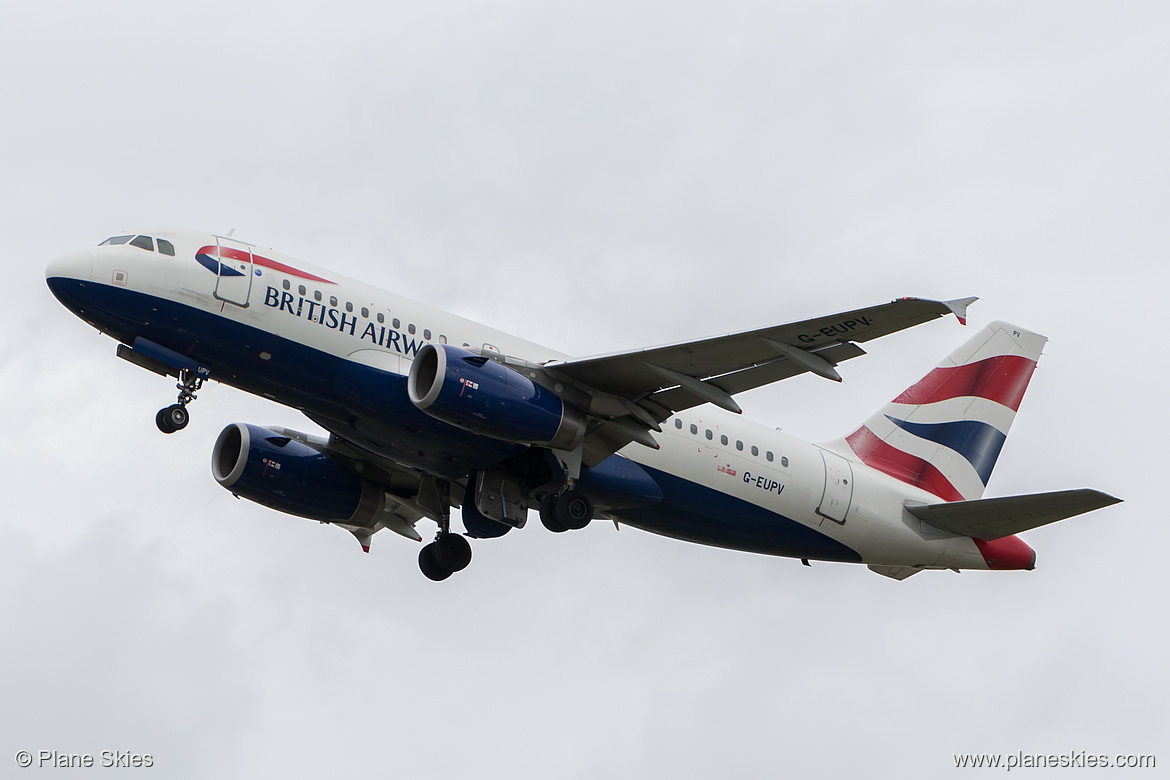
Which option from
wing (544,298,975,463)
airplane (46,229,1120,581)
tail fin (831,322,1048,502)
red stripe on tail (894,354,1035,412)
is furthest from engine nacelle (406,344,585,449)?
red stripe on tail (894,354,1035,412)

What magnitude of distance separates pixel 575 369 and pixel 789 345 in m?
4.36

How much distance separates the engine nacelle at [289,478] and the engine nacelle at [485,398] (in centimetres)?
663

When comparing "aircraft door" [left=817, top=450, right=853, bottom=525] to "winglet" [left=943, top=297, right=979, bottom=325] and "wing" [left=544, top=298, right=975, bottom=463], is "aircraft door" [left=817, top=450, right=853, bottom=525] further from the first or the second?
"winglet" [left=943, top=297, right=979, bottom=325]

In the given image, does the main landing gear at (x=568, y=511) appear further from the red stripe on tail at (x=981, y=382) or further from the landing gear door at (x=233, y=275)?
the red stripe on tail at (x=981, y=382)

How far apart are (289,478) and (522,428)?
25.9 ft

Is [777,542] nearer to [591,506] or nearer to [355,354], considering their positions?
[591,506]

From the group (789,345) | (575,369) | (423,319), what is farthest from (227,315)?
(789,345)

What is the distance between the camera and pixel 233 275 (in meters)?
26.0

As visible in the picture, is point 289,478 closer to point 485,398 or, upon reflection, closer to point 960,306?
point 485,398

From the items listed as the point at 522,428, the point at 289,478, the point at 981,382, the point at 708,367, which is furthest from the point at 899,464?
the point at 289,478

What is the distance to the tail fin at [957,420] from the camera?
33.2 metres

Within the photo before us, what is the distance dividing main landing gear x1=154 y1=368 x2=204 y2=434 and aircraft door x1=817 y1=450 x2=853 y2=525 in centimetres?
1376

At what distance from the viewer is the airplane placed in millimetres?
25594

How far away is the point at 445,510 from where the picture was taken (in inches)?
1259
